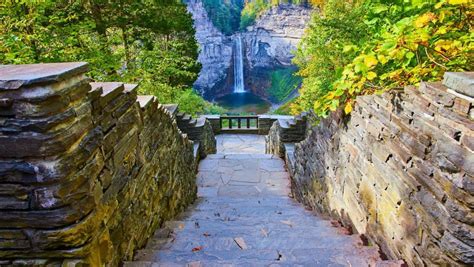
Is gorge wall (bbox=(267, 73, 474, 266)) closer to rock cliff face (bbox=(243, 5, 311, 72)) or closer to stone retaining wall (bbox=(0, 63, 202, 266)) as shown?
stone retaining wall (bbox=(0, 63, 202, 266))

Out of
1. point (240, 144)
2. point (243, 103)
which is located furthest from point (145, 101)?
point (243, 103)

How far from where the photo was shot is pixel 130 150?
8.91ft

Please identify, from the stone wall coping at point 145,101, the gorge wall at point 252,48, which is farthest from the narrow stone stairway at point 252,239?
the gorge wall at point 252,48

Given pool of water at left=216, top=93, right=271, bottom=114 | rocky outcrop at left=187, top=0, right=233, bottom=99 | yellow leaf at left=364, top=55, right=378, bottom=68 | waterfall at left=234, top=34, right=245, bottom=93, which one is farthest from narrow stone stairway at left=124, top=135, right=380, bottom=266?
waterfall at left=234, top=34, right=245, bottom=93

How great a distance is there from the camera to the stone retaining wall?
152cm

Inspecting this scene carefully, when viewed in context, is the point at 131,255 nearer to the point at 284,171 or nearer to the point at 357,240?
the point at 357,240

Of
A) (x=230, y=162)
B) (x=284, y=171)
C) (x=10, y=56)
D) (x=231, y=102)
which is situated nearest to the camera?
(x=10, y=56)

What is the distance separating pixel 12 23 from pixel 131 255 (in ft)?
15.9

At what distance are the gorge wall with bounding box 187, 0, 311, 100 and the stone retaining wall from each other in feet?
119

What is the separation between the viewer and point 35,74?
5.20 feet

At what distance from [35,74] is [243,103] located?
1451 inches

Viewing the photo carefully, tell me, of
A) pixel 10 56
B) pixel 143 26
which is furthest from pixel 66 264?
pixel 143 26

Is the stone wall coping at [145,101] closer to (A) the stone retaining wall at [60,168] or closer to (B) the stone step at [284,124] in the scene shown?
(A) the stone retaining wall at [60,168]

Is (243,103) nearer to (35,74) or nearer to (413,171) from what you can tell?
(413,171)
